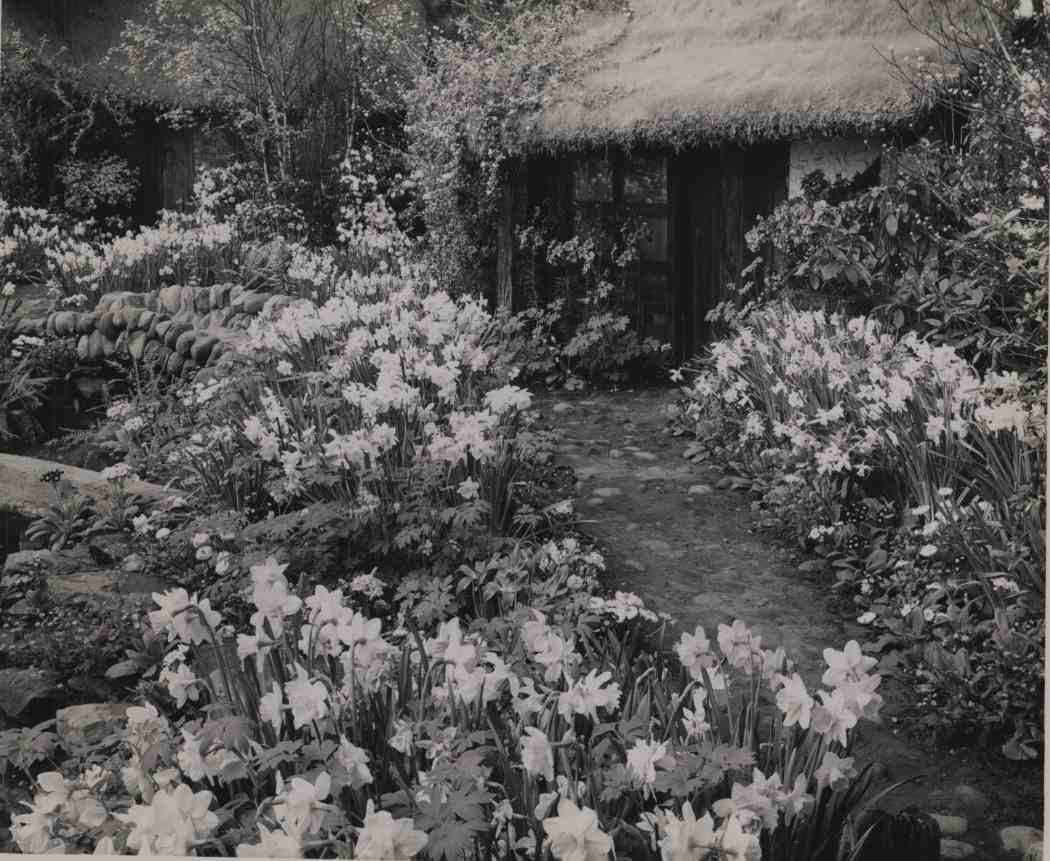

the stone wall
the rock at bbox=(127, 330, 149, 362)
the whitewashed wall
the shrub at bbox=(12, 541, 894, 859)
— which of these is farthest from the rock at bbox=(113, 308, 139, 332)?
the shrub at bbox=(12, 541, 894, 859)

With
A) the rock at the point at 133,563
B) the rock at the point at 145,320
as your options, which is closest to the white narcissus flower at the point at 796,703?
the rock at the point at 133,563

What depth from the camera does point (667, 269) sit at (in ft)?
26.2

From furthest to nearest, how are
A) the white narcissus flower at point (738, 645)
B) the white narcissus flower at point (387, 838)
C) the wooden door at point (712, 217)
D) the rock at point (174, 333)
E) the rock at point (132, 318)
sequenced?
the wooden door at point (712, 217), the rock at point (132, 318), the rock at point (174, 333), the white narcissus flower at point (738, 645), the white narcissus flower at point (387, 838)

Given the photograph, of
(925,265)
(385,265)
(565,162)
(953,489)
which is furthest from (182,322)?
A: (953,489)

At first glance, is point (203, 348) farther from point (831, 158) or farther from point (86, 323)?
point (831, 158)

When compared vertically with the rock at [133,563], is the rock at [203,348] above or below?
above

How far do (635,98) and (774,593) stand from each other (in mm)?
4223

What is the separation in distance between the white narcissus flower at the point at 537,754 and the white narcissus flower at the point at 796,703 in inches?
17.0

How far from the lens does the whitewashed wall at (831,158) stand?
6.73 m

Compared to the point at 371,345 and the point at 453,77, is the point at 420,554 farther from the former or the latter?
the point at 453,77

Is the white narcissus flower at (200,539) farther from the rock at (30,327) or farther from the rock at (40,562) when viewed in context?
the rock at (30,327)

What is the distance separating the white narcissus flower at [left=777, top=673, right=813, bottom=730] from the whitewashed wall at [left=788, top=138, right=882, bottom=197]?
5.11 meters

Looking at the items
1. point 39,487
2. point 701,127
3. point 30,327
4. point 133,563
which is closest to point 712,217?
point 701,127

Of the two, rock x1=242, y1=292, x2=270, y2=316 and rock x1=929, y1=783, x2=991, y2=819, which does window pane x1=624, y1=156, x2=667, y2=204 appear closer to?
rock x1=242, y1=292, x2=270, y2=316
